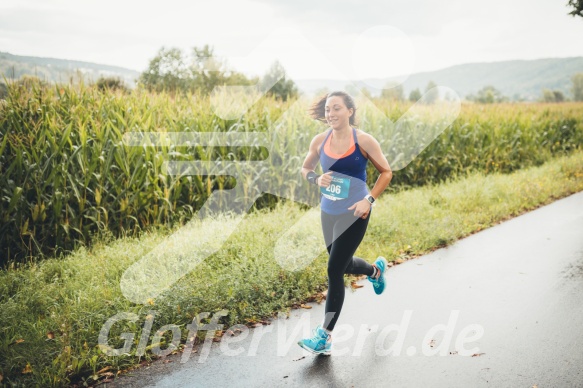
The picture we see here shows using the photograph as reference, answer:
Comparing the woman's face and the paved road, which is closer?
the paved road

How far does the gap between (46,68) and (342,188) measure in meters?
6.47

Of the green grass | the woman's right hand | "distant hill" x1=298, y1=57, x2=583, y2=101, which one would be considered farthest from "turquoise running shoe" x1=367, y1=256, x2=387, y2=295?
"distant hill" x1=298, y1=57, x2=583, y2=101

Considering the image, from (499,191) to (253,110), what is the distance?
17.5 ft

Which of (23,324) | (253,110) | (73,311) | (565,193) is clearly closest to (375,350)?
(73,311)

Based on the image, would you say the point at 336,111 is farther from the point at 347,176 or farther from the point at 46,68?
the point at 46,68

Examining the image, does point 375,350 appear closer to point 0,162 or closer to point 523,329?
point 523,329

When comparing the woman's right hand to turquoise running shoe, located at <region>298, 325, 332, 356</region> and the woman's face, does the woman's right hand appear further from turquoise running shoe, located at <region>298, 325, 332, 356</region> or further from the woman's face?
turquoise running shoe, located at <region>298, 325, 332, 356</region>

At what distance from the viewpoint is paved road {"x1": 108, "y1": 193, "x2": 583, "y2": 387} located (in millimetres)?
3404

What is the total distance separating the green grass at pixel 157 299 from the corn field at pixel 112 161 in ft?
1.62

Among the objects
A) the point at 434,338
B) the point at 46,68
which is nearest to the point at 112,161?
the point at 46,68

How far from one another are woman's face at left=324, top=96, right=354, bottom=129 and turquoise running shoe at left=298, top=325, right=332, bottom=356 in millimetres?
1643

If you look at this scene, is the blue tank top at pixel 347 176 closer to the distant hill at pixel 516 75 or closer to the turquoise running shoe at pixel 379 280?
the turquoise running shoe at pixel 379 280

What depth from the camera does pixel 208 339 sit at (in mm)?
4051

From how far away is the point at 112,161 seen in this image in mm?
6938
